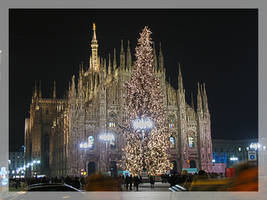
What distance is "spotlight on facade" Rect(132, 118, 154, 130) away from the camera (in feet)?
96.0

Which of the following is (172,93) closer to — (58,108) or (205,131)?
(205,131)

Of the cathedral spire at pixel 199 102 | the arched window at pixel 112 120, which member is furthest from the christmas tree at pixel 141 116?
the cathedral spire at pixel 199 102

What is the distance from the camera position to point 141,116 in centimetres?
2981

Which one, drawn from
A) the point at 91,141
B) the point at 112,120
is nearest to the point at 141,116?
the point at 112,120

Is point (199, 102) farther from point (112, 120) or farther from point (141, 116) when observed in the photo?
point (141, 116)

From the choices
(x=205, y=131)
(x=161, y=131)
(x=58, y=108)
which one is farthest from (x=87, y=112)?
(x=58, y=108)

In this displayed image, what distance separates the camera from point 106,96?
52.0 metres

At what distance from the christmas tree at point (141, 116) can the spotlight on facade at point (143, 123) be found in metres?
0.33

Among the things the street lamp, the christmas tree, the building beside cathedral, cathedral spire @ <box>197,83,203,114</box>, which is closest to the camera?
the street lamp

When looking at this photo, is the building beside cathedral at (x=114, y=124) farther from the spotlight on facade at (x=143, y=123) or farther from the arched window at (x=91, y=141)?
the spotlight on facade at (x=143, y=123)

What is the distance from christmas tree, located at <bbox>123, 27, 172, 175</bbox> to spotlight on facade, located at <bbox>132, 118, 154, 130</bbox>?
326 millimetres

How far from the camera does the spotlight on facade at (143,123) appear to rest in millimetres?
29266

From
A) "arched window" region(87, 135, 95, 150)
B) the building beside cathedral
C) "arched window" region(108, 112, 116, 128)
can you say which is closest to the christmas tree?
the building beside cathedral

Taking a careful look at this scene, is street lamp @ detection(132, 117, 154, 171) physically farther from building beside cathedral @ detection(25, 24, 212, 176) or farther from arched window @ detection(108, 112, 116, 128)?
arched window @ detection(108, 112, 116, 128)
